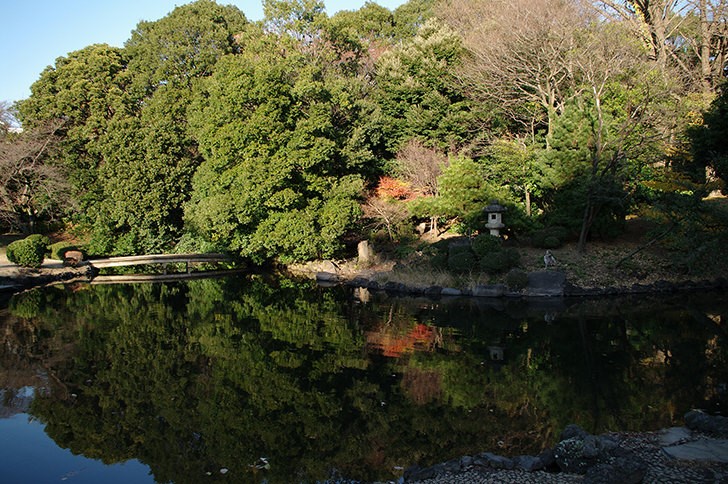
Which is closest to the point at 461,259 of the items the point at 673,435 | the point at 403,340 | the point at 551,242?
the point at 551,242

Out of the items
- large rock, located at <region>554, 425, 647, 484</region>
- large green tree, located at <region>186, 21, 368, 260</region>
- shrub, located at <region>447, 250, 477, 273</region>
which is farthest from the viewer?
large green tree, located at <region>186, 21, 368, 260</region>

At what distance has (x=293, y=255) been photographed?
20.5m

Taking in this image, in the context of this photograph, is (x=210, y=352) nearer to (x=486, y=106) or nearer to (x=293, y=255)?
(x=293, y=255)

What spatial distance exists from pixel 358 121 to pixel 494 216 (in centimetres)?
831

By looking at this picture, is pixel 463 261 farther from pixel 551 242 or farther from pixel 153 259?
pixel 153 259

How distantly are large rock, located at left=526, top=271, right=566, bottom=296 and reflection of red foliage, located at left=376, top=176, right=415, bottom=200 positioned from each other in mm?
8101

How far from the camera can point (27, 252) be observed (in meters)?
19.8

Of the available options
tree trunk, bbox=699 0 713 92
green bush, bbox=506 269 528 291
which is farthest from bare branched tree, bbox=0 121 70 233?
tree trunk, bbox=699 0 713 92

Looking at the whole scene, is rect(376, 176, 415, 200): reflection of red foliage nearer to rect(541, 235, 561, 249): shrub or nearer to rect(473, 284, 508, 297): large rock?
rect(541, 235, 561, 249): shrub

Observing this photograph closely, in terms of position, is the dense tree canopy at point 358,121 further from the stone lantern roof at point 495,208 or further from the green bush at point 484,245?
the green bush at point 484,245

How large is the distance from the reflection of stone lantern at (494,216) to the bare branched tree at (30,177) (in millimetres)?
18359

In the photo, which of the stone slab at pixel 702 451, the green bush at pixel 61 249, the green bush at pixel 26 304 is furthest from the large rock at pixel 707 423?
the green bush at pixel 61 249

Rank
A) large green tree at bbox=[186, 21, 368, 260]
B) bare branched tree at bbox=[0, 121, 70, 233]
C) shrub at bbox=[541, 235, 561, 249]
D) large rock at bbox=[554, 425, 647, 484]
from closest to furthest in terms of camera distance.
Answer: large rock at bbox=[554, 425, 647, 484] < shrub at bbox=[541, 235, 561, 249] < large green tree at bbox=[186, 21, 368, 260] < bare branched tree at bbox=[0, 121, 70, 233]

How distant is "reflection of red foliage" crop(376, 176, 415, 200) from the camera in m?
23.2
